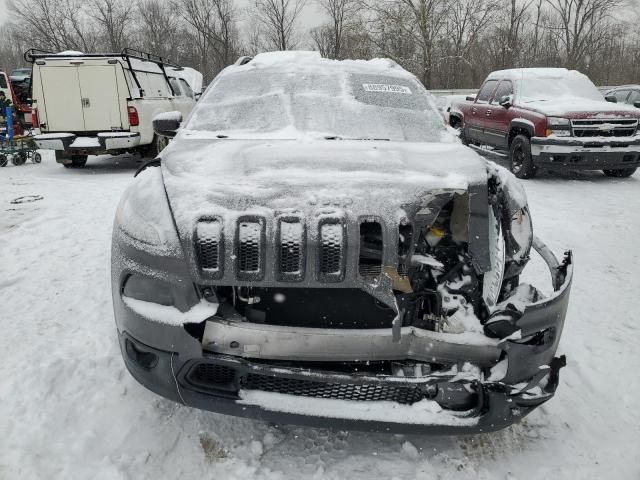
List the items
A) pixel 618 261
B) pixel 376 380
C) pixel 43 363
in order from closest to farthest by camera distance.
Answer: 1. pixel 376 380
2. pixel 43 363
3. pixel 618 261

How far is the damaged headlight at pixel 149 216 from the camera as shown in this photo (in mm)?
2037

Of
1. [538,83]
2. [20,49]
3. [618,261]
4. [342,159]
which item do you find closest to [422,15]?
[538,83]

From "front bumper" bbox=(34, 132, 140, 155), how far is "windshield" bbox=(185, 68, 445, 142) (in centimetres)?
596

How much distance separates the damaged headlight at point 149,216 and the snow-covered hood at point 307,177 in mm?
49

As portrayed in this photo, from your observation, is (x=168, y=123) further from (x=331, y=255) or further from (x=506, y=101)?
(x=506, y=101)

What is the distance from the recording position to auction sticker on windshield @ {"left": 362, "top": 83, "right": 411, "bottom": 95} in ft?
12.6

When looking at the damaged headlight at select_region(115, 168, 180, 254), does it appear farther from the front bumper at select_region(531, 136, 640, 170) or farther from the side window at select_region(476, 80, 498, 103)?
the side window at select_region(476, 80, 498, 103)

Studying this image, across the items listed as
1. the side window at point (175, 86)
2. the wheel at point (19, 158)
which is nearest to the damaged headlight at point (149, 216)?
the wheel at point (19, 158)

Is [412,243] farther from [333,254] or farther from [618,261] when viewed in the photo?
[618,261]

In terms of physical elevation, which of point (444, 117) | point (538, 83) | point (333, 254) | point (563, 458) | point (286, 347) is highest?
point (538, 83)

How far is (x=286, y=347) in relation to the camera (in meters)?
1.94

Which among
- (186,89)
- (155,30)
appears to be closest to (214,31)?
(155,30)

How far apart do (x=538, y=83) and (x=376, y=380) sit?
9.21 metres

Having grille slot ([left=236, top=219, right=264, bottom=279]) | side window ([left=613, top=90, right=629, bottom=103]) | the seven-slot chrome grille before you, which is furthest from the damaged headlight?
side window ([left=613, top=90, right=629, bottom=103])
